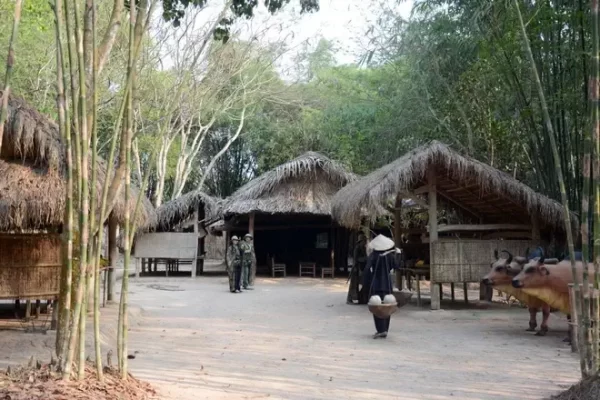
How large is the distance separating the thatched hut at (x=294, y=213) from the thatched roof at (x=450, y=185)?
697 centimetres

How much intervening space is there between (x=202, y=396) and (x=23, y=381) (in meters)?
1.27

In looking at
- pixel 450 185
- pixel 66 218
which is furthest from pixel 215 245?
pixel 66 218

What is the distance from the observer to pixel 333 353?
22.0 feet

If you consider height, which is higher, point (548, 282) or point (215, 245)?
point (215, 245)

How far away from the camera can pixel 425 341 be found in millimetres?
7621

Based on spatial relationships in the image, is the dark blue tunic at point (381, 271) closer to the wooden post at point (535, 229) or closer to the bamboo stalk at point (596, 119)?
the bamboo stalk at point (596, 119)

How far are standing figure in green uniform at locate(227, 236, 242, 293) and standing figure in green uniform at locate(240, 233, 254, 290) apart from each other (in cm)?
14

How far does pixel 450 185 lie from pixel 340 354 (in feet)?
18.6

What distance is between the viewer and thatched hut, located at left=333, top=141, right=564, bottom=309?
10.3m

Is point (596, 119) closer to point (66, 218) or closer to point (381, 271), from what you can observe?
point (66, 218)

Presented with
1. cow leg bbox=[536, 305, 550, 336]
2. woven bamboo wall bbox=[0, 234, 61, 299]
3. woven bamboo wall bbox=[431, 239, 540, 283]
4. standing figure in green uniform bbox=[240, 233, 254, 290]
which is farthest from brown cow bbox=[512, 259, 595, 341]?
standing figure in green uniform bbox=[240, 233, 254, 290]

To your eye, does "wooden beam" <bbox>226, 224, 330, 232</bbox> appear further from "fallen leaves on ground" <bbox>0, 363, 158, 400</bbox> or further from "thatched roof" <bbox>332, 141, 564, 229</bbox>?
"fallen leaves on ground" <bbox>0, 363, 158, 400</bbox>

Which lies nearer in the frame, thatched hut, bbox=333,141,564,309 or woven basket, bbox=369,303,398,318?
woven basket, bbox=369,303,398,318

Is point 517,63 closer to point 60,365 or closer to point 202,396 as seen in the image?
point 202,396
